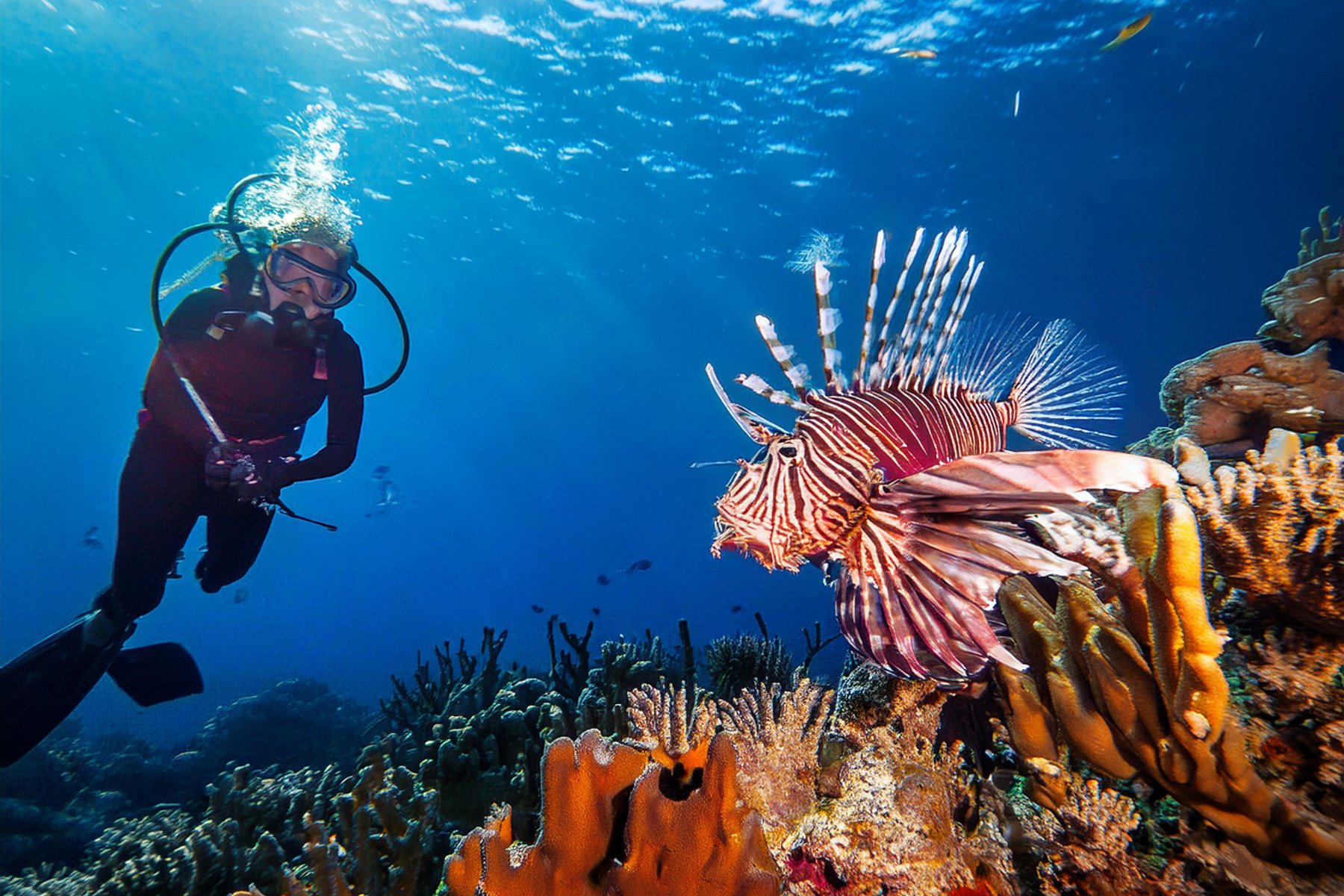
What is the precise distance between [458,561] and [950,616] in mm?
78927

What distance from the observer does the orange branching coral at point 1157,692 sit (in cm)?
132

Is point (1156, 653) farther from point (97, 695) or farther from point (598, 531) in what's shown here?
point (598, 531)

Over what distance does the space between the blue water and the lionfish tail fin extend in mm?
15094

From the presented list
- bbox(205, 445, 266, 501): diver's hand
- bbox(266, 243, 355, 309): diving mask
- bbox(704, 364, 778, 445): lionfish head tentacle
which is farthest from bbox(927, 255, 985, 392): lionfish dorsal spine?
bbox(205, 445, 266, 501): diver's hand

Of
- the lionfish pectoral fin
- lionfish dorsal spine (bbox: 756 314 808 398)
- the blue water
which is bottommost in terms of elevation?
the lionfish pectoral fin

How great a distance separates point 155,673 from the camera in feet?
17.0

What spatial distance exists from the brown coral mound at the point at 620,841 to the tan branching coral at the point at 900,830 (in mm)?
329

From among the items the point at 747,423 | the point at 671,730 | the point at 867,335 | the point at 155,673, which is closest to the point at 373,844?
the point at 671,730

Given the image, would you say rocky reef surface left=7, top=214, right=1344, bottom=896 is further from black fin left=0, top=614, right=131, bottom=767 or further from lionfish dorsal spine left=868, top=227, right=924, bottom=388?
black fin left=0, top=614, right=131, bottom=767

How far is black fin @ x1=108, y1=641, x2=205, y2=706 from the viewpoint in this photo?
16.8ft

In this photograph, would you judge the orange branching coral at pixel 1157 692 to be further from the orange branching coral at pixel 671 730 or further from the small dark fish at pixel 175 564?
the small dark fish at pixel 175 564

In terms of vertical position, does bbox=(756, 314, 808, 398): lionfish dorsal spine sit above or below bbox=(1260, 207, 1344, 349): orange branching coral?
below

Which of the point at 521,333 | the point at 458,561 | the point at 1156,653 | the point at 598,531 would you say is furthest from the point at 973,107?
the point at 458,561

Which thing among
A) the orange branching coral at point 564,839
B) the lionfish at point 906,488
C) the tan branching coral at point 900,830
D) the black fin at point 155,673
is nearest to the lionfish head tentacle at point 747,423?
the lionfish at point 906,488
